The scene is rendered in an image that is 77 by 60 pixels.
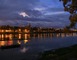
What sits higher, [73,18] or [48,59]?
[73,18]

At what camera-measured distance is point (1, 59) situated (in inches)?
2208


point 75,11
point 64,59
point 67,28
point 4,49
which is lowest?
point 4,49

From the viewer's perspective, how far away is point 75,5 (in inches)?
1005

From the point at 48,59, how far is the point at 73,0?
1372 cm

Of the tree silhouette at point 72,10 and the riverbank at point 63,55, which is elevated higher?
the tree silhouette at point 72,10

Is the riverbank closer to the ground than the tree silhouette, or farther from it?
closer to the ground

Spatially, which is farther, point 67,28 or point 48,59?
point 48,59

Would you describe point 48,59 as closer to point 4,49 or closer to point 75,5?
point 75,5

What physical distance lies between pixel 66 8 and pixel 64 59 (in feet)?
22.5

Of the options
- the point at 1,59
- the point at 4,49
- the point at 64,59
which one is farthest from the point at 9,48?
the point at 64,59

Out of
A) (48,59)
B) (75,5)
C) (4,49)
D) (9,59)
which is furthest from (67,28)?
(4,49)

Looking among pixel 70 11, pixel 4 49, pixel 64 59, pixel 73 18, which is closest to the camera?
pixel 73 18

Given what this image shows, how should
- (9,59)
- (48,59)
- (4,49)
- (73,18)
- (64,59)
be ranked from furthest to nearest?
1. (4,49)
2. (9,59)
3. (48,59)
4. (64,59)
5. (73,18)

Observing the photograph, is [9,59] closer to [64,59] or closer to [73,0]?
[64,59]
